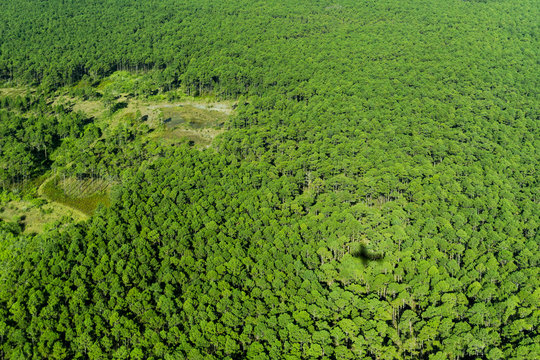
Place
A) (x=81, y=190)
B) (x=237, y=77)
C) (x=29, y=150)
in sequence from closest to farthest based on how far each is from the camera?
(x=81, y=190) → (x=29, y=150) → (x=237, y=77)

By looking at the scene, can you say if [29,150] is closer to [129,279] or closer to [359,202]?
[129,279]

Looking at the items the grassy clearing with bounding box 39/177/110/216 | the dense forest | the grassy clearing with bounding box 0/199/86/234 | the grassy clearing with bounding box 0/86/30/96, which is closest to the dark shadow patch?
the dense forest

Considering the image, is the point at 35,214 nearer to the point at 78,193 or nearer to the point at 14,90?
the point at 78,193

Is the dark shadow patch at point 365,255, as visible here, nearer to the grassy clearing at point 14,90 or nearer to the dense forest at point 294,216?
the dense forest at point 294,216

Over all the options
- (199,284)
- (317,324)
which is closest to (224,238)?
(199,284)

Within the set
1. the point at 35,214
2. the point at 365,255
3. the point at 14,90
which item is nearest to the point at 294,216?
the point at 365,255

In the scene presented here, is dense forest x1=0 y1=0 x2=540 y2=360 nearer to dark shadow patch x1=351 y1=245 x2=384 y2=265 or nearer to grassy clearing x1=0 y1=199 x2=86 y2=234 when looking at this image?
dark shadow patch x1=351 y1=245 x2=384 y2=265
